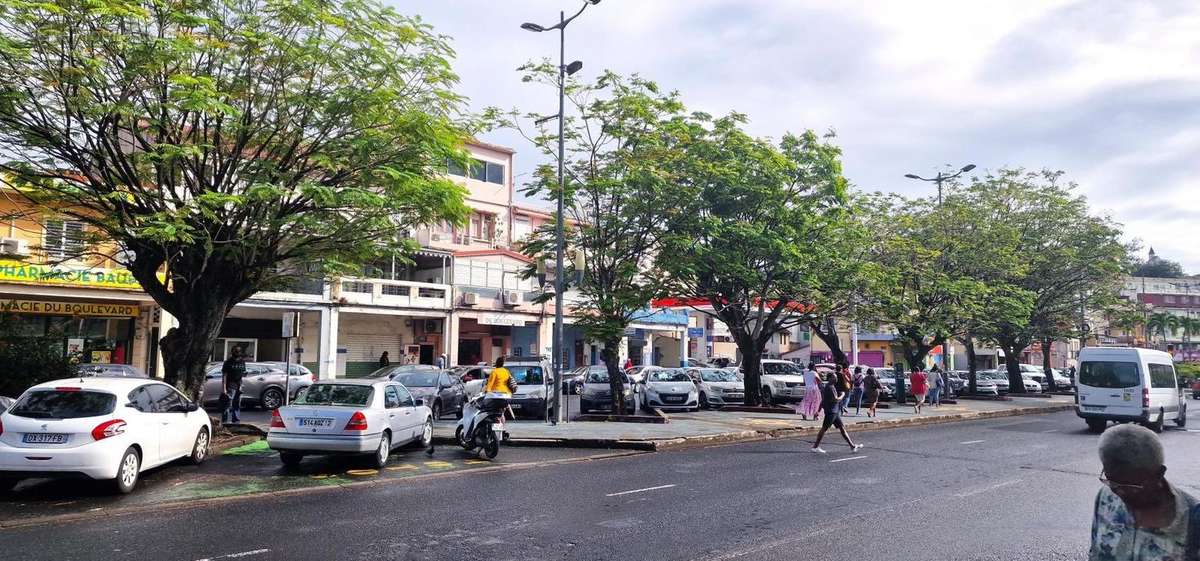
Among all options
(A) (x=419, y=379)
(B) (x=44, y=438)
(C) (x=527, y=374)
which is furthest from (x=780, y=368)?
(B) (x=44, y=438)

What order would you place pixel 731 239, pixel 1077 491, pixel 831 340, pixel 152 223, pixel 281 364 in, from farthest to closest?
pixel 831 340, pixel 281 364, pixel 731 239, pixel 152 223, pixel 1077 491

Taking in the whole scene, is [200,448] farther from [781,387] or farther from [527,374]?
[781,387]

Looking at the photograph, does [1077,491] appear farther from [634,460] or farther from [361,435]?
[361,435]

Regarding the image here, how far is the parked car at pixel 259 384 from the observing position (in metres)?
21.7

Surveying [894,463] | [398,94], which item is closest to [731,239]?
[894,463]

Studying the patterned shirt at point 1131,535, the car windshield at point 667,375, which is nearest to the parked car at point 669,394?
the car windshield at point 667,375

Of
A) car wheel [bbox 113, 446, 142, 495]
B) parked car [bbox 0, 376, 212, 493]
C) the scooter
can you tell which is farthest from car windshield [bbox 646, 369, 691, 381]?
car wheel [bbox 113, 446, 142, 495]

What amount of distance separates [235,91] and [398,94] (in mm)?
2707

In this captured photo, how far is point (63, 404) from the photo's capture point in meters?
9.48

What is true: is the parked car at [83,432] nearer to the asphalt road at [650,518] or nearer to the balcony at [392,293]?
the asphalt road at [650,518]

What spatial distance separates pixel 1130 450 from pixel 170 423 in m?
11.8

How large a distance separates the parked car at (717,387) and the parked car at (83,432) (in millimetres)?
18255

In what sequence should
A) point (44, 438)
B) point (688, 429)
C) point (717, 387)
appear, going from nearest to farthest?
point (44, 438), point (688, 429), point (717, 387)

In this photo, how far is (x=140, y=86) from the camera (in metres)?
11.8
